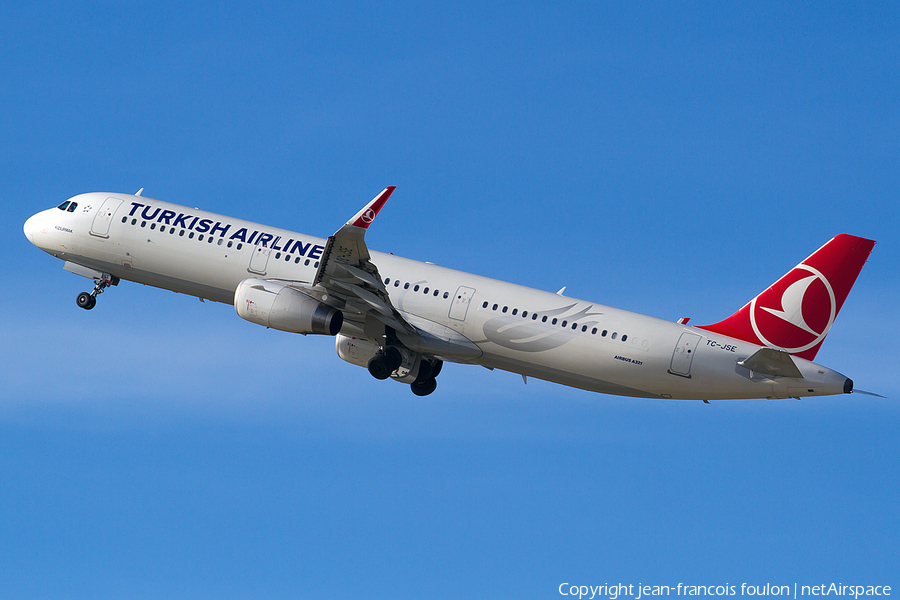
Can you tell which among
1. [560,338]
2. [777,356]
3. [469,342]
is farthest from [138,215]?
[777,356]

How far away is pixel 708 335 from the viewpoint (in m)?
35.7

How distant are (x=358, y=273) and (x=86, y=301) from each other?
14.7 metres

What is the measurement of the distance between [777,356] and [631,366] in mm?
4757

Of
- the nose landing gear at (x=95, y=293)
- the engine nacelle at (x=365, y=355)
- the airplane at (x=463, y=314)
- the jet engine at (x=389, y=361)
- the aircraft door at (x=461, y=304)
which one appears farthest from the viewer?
the nose landing gear at (x=95, y=293)

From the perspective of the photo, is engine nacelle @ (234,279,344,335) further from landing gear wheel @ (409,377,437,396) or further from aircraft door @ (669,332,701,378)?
aircraft door @ (669,332,701,378)

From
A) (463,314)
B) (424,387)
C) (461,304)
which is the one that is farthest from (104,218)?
(463,314)

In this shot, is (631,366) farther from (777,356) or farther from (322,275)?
(322,275)

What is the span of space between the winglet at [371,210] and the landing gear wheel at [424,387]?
32.1 ft

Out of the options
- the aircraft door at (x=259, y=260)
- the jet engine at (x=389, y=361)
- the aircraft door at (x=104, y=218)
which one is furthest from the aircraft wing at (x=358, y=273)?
the aircraft door at (x=104, y=218)

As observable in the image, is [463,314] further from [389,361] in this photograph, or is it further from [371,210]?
[371,210]

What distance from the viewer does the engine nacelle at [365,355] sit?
3984cm

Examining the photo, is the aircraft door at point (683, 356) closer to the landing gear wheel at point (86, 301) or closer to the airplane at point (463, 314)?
the airplane at point (463, 314)

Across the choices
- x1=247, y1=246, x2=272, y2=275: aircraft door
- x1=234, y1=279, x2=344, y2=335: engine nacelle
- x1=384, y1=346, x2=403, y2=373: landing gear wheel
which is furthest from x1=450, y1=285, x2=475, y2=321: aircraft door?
x1=247, y1=246, x2=272, y2=275: aircraft door

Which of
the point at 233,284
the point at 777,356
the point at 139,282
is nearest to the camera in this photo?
the point at 777,356
